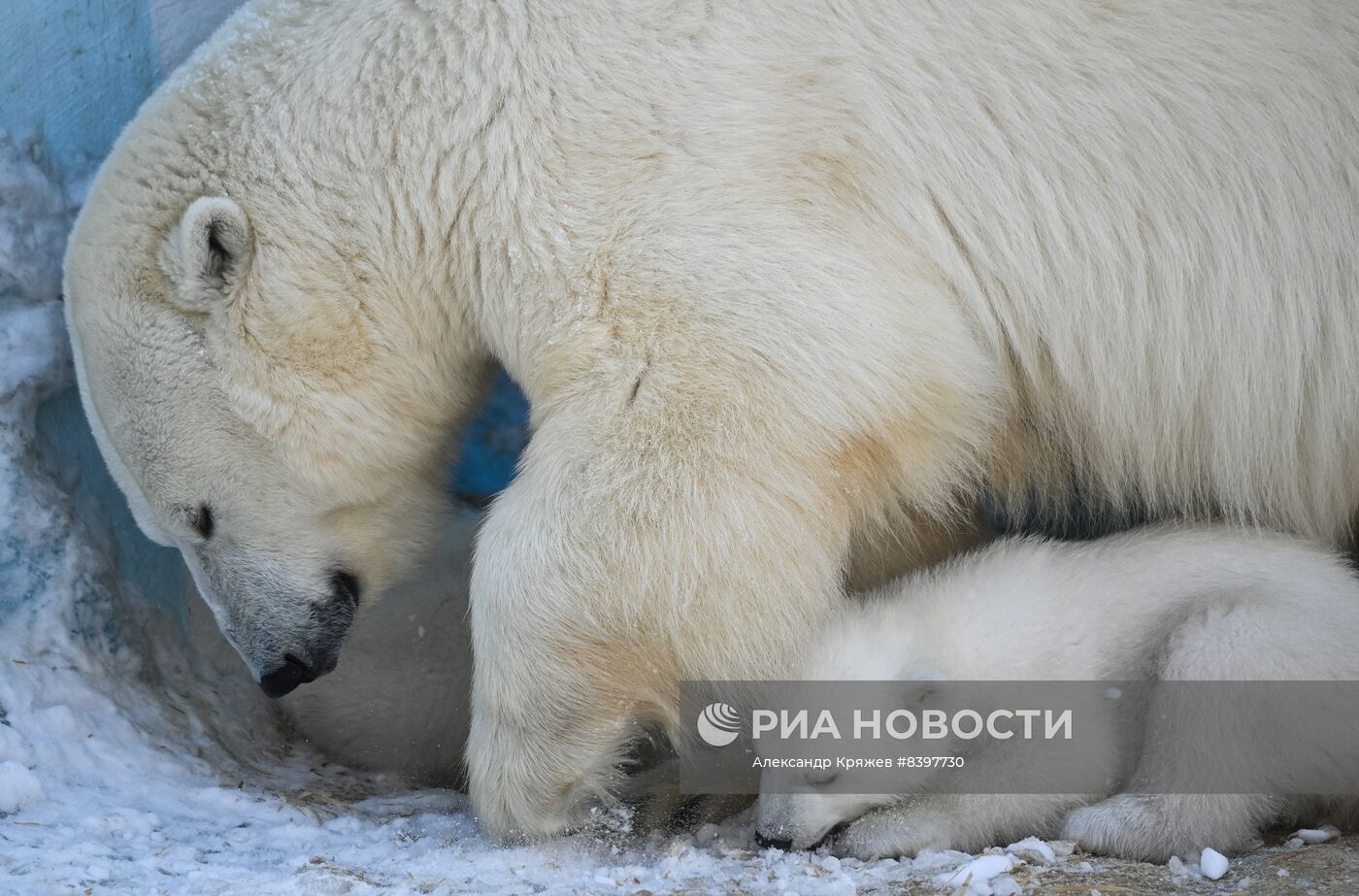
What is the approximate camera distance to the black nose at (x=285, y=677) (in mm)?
3113

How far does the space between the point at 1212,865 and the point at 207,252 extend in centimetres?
219

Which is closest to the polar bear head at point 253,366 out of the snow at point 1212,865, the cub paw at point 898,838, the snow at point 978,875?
the cub paw at point 898,838

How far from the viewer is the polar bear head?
2.76m

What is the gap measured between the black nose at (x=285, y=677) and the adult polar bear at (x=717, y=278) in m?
0.48

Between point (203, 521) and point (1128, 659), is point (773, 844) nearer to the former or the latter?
point (1128, 659)

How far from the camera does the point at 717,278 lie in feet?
8.29

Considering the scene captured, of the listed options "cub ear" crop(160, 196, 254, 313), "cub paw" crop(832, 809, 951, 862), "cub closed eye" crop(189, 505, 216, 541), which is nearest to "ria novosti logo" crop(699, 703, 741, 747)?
"cub paw" crop(832, 809, 951, 862)

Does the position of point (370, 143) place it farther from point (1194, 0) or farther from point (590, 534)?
point (1194, 0)

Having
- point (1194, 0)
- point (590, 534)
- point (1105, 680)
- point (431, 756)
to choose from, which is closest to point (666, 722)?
point (590, 534)

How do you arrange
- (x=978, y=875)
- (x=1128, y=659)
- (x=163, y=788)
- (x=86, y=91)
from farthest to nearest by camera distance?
(x=86, y=91) → (x=163, y=788) → (x=1128, y=659) → (x=978, y=875)

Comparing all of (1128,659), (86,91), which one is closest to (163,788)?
(86,91)

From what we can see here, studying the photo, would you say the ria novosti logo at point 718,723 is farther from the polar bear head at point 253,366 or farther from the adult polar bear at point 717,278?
the polar bear head at point 253,366

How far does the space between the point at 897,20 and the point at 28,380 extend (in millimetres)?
2181

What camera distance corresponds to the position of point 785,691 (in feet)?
8.62
